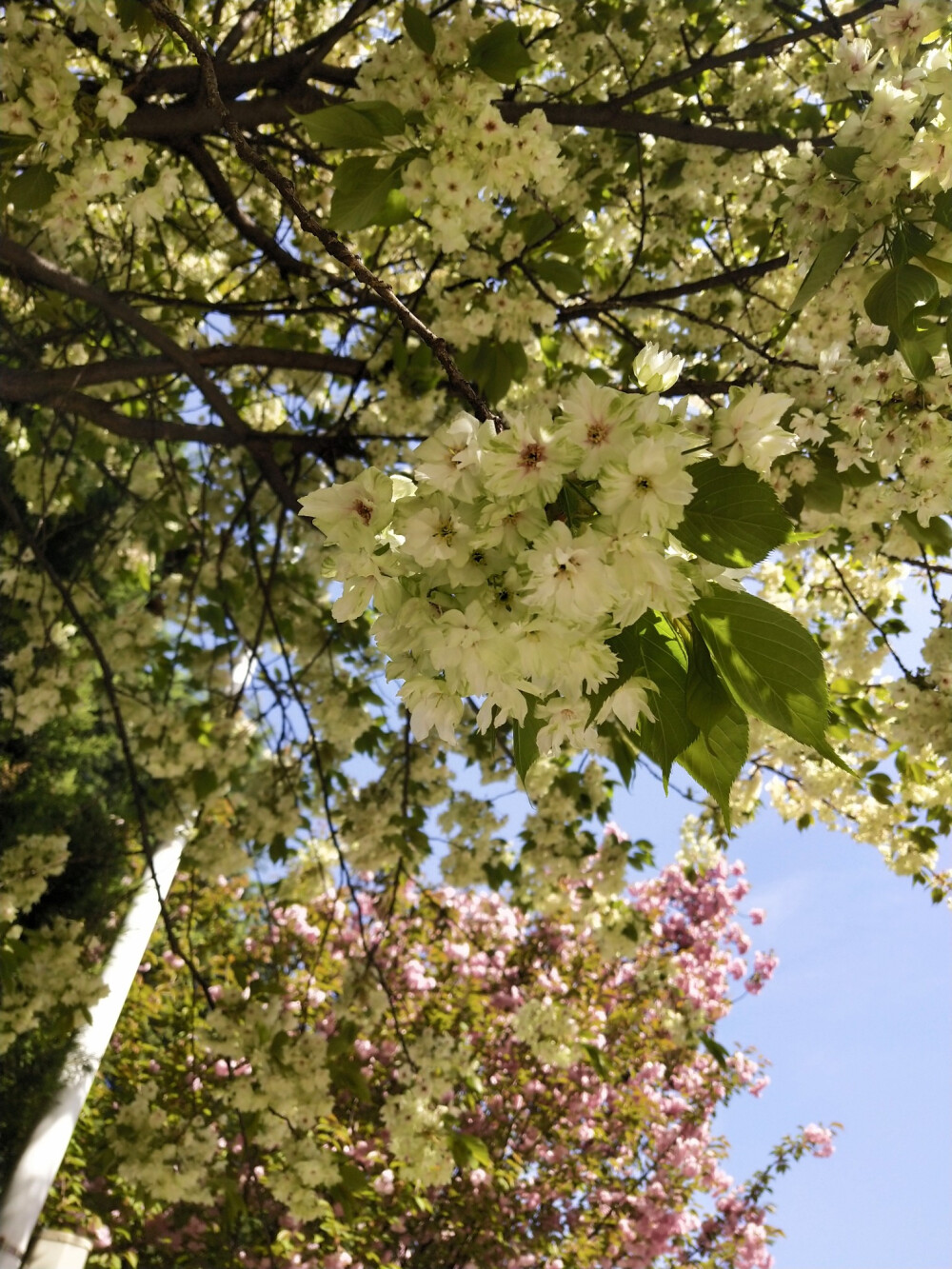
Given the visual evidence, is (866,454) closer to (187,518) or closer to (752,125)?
(752,125)

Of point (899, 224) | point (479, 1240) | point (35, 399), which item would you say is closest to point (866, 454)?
point (899, 224)

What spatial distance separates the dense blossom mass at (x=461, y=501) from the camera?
0.72 metres

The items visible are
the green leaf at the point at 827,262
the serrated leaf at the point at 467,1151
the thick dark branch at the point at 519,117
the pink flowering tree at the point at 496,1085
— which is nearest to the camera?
the green leaf at the point at 827,262

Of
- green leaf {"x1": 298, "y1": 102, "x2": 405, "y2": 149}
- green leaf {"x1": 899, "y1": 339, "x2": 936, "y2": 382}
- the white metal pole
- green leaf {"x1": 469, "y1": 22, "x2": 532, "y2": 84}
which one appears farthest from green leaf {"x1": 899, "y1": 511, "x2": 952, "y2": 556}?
the white metal pole

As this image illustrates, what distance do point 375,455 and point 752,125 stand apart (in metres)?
1.50

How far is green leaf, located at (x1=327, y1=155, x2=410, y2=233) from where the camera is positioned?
5.08 ft

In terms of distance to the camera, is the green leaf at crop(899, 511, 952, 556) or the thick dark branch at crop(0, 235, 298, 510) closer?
the green leaf at crop(899, 511, 952, 556)

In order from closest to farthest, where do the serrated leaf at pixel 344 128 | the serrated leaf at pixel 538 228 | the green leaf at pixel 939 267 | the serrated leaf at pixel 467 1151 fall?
the green leaf at pixel 939 267
the serrated leaf at pixel 344 128
the serrated leaf at pixel 538 228
the serrated leaf at pixel 467 1151

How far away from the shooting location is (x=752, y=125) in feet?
9.02

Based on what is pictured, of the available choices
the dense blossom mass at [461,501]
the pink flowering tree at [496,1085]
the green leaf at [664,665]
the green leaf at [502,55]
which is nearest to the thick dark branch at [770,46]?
the dense blossom mass at [461,501]

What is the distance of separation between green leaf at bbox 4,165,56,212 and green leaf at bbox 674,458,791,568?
1.66m

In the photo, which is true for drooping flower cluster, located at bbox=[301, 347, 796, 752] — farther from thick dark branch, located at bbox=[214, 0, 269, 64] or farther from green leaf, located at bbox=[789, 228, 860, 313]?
thick dark branch, located at bbox=[214, 0, 269, 64]

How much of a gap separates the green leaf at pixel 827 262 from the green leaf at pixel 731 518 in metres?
0.62

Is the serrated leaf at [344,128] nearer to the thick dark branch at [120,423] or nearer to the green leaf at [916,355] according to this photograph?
the green leaf at [916,355]
